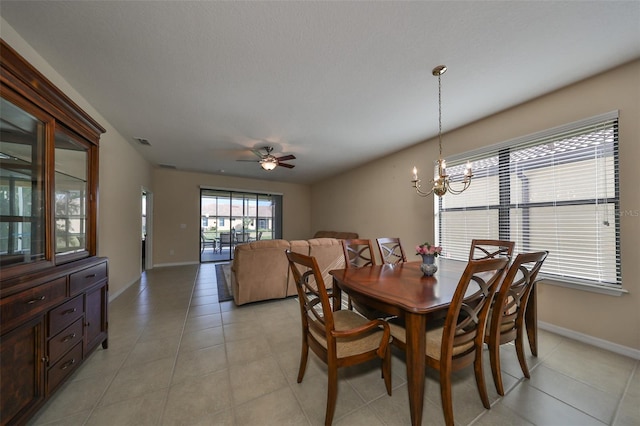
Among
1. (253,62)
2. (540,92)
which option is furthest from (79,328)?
(540,92)

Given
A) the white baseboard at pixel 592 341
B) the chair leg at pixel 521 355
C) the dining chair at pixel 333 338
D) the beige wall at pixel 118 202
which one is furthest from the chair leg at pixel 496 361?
the beige wall at pixel 118 202

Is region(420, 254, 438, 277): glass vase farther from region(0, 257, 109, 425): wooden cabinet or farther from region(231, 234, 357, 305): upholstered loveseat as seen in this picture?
region(0, 257, 109, 425): wooden cabinet

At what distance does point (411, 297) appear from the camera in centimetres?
133

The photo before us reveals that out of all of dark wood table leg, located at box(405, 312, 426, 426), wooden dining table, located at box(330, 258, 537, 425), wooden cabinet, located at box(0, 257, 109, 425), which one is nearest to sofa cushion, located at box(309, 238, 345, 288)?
wooden dining table, located at box(330, 258, 537, 425)

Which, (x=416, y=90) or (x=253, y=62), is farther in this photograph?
(x=416, y=90)

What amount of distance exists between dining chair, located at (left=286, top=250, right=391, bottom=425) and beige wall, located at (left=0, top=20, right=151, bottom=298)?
111 inches

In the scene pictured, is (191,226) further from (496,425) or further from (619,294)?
(619,294)

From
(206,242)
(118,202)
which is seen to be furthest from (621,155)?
(206,242)

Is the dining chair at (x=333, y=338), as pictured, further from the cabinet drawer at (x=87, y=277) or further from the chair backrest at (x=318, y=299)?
the cabinet drawer at (x=87, y=277)

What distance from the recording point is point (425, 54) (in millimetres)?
1842

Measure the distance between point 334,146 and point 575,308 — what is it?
3672 mm

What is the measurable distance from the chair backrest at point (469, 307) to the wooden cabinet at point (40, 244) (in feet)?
7.26

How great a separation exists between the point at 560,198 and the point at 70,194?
15.4ft

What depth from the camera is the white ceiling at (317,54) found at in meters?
1.47
